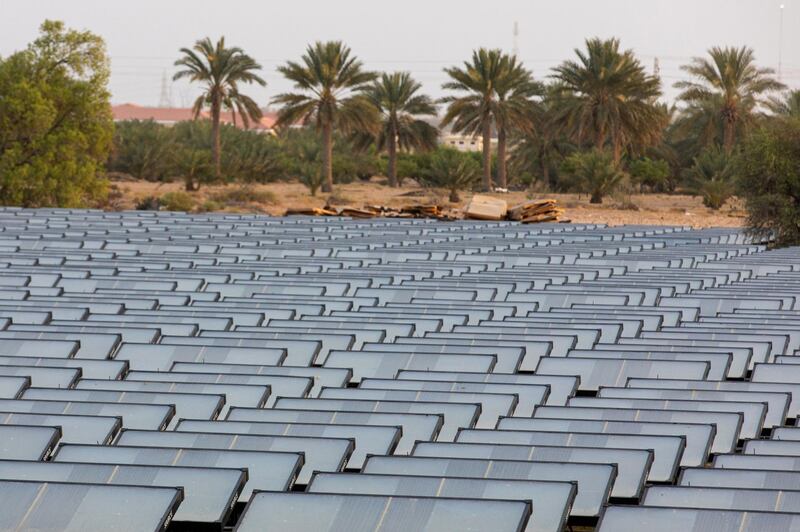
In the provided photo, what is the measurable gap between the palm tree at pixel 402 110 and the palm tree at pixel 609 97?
7881 mm

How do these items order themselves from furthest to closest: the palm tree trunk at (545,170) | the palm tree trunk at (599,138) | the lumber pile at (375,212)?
1. the palm tree trunk at (545,170)
2. the palm tree trunk at (599,138)
3. the lumber pile at (375,212)

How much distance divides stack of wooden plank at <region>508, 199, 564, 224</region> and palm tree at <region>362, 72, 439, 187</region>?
47.2 feet

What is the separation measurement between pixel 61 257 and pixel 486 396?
51.1 ft

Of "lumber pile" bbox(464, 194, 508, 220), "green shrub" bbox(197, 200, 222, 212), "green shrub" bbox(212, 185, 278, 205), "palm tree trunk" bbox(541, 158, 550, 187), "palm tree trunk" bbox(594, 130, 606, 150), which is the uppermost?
"palm tree trunk" bbox(594, 130, 606, 150)

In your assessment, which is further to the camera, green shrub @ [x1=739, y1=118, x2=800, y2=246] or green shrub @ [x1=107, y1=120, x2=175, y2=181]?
green shrub @ [x1=107, y1=120, x2=175, y2=181]

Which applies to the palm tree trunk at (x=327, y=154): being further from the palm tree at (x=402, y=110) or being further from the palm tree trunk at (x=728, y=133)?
the palm tree trunk at (x=728, y=133)

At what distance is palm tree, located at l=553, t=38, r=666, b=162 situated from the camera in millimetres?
51875

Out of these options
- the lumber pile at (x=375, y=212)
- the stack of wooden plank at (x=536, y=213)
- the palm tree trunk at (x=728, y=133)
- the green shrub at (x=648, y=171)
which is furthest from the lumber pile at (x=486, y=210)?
the green shrub at (x=648, y=171)

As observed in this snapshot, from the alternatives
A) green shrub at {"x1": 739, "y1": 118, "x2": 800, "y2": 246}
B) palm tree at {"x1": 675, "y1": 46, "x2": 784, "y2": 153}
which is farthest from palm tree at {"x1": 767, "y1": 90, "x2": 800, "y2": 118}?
green shrub at {"x1": 739, "y1": 118, "x2": 800, "y2": 246}

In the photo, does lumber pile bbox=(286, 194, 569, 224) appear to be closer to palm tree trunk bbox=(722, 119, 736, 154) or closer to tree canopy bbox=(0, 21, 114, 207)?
tree canopy bbox=(0, 21, 114, 207)

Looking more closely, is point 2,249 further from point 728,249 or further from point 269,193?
point 269,193

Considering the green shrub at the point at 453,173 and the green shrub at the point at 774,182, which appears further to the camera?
the green shrub at the point at 453,173

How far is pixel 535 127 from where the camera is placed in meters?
57.9

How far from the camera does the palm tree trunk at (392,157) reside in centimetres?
5900
